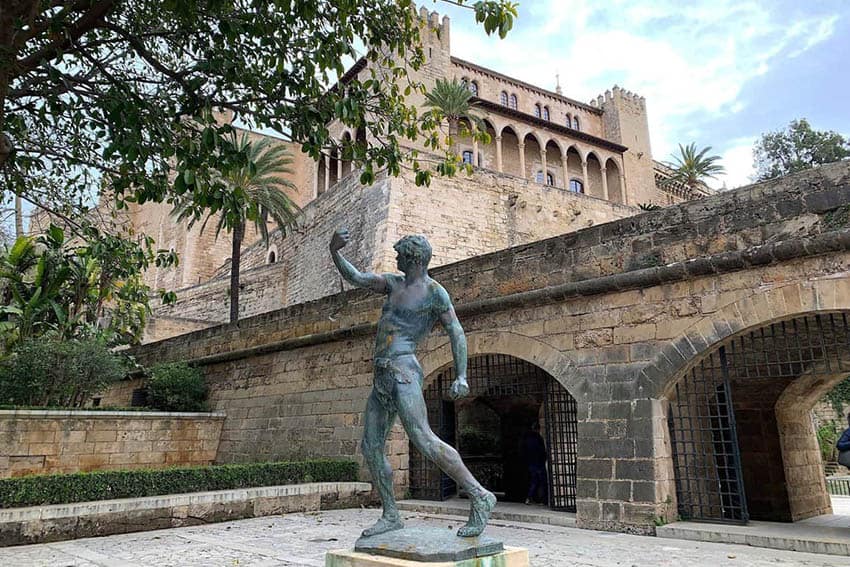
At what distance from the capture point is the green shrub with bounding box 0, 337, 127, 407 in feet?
38.5

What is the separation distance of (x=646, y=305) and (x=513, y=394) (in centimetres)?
337

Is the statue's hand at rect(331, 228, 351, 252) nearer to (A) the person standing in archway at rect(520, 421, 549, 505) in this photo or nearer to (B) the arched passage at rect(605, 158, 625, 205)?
(A) the person standing in archway at rect(520, 421, 549, 505)

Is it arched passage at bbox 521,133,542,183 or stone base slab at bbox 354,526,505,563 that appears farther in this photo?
arched passage at bbox 521,133,542,183

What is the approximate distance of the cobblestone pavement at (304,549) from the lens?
16.0 ft

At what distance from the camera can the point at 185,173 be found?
486 cm

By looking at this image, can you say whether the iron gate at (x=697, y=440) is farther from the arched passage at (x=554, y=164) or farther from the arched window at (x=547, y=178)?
the arched passage at (x=554, y=164)

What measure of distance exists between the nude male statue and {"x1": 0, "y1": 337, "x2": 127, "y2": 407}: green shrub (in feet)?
33.7

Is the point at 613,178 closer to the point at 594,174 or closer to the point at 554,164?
the point at 594,174

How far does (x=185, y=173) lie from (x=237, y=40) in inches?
75.1

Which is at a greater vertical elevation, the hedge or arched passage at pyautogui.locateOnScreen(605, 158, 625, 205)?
arched passage at pyautogui.locateOnScreen(605, 158, 625, 205)

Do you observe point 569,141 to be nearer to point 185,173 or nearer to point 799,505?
point 799,505

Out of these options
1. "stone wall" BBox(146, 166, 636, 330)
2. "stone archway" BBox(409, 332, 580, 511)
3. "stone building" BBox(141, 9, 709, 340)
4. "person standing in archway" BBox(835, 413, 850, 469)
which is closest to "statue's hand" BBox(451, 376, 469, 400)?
"stone archway" BBox(409, 332, 580, 511)

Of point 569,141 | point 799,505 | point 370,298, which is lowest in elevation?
Answer: point 799,505

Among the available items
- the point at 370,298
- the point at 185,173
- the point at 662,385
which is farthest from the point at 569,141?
the point at 185,173
